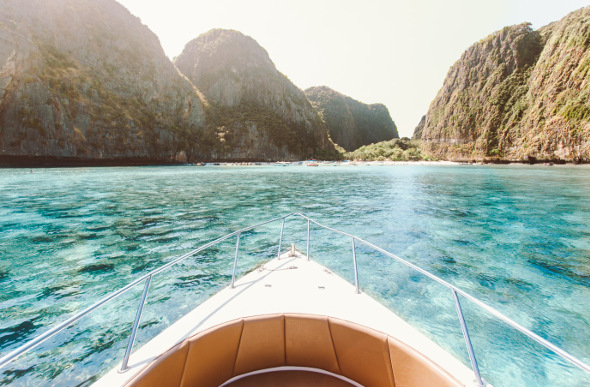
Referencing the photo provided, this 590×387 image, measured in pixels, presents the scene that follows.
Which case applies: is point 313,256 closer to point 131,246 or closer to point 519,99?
point 131,246

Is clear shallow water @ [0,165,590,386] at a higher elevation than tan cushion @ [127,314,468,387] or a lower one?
lower

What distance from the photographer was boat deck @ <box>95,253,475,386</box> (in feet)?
7.98

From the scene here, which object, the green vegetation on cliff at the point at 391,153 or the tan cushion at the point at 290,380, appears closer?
the tan cushion at the point at 290,380

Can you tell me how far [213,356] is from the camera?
2650 millimetres

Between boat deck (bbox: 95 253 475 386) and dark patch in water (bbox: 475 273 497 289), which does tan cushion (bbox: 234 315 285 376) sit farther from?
dark patch in water (bbox: 475 273 497 289)

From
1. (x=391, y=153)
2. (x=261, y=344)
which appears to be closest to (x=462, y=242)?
(x=261, y=344)

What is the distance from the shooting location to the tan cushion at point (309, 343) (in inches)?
114

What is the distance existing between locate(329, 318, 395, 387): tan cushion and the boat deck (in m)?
0.18

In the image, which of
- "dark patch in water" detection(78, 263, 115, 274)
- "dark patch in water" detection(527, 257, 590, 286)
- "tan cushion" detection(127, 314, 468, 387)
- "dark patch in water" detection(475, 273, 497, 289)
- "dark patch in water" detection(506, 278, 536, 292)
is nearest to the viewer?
"tan cushion" detection(127, 314, 468, 387)

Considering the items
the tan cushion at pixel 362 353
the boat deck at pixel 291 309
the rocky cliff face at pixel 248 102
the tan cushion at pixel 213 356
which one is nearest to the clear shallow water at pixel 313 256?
the boat deck at pixel 291 309

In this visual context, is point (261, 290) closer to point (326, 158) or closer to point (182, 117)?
point (182, 117)

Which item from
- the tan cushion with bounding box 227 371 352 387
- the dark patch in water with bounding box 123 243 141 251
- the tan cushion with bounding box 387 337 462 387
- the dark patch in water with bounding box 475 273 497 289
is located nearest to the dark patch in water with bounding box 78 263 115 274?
the dark patch in water with bounding box 123 243 141 251

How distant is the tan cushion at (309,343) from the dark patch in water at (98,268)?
7430 millimetres

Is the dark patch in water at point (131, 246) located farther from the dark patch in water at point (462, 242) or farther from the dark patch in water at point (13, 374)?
the dark patch in water at point (462, 242)
